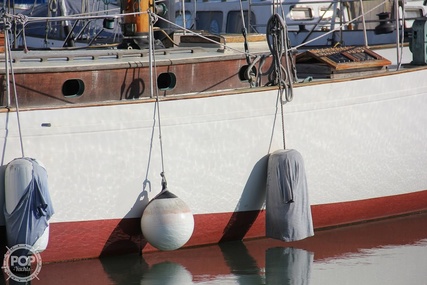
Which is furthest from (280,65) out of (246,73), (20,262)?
(20,262)

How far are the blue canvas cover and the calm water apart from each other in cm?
49

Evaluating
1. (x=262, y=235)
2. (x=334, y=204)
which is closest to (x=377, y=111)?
(x=334, y=204)

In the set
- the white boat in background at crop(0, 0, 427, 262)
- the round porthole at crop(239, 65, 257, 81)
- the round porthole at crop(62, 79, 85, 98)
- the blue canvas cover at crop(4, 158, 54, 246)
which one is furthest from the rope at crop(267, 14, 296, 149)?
the blue canvas cover at crop(4, 158, 54, 246)

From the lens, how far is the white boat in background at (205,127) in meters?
10.5

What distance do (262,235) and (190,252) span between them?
1103mm

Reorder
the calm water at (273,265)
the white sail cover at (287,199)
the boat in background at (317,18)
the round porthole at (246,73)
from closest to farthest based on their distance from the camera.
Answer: the calm water at (273,265)
the white sail cover at (287,199)
the round porthole at (246,73)
the boat in background at (317,18)

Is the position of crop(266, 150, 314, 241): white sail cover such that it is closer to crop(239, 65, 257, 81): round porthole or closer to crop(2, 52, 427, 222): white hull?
crop(2, 52, 427, 222): white hull

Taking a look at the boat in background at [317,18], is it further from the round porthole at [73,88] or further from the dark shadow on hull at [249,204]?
the round porthole at [73,88]

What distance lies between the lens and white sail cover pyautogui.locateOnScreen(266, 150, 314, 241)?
1149 cm

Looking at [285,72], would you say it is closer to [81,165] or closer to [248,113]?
[248,113]

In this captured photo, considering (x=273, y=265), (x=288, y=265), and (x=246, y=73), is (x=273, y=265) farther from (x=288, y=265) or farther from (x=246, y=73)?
(x=246, y=73)

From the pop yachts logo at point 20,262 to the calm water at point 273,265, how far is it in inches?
5.7

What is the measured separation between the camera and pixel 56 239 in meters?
10.5

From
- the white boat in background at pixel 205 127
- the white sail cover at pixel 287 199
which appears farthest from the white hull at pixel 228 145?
the white sail cover at pixel 287 199
